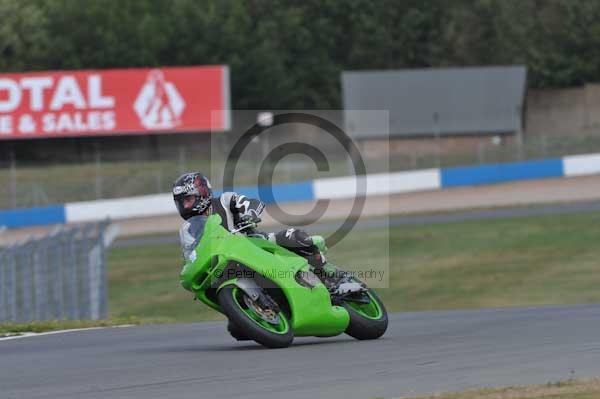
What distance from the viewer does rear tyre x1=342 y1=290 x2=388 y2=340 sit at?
10.4 meters

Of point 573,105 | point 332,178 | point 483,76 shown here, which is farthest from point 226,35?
point 332,178

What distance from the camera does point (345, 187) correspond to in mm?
36969

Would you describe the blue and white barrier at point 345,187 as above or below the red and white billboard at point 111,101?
below

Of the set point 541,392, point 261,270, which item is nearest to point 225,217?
point 261,270

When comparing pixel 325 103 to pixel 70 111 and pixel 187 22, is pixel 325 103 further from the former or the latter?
pixel 70 111

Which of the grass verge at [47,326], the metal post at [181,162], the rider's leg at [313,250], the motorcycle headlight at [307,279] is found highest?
the metal post at [181,162]

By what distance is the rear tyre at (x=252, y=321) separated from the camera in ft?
31.2

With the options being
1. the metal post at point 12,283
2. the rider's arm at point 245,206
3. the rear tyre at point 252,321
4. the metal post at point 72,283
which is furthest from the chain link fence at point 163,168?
the rear tyre at point 252,321

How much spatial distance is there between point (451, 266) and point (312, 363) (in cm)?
1799

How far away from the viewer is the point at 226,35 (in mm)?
58562

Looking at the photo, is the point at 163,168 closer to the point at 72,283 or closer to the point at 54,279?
the point at 72,283

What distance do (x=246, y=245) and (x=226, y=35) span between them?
4950 cm

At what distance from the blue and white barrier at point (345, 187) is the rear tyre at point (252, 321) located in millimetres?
25812

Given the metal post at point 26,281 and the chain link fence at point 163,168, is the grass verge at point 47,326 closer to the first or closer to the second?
the metal post at point 26,281
